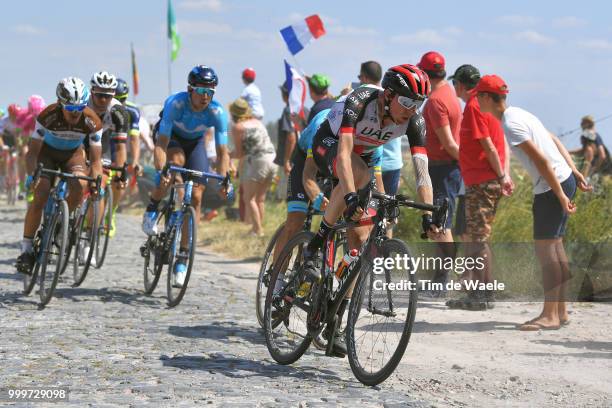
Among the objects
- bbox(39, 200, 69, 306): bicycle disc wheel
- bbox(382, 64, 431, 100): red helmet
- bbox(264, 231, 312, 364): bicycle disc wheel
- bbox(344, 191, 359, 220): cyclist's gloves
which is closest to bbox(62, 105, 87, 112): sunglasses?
bbox(39, 200, 69, 306): bicycle disc wheel

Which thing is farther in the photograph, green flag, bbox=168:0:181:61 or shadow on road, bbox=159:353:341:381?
green flag, bbox=168:0:181:61

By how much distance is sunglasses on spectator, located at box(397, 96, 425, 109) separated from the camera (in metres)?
6.40

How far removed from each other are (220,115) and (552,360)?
4090 mm

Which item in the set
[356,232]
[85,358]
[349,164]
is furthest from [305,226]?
[85,358]

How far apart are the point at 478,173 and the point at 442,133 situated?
58cm

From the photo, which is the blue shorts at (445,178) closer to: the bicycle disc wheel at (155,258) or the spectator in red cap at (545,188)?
the spectator in red cap at (545,188)

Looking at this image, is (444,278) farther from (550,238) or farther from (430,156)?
(550,238)

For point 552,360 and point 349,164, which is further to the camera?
point 552,360

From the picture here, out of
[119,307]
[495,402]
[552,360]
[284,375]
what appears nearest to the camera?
[495,402]

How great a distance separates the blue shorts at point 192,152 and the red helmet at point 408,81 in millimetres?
4203

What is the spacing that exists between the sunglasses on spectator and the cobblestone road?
1.72 meters

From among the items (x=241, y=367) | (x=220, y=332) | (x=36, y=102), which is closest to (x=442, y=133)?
(x=220, y=332)

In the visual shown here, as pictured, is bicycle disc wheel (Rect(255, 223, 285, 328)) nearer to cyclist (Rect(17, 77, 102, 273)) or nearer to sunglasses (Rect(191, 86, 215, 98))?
sunglasses (Rect(191, 86, 215, 98))

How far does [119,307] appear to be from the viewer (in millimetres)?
9688
